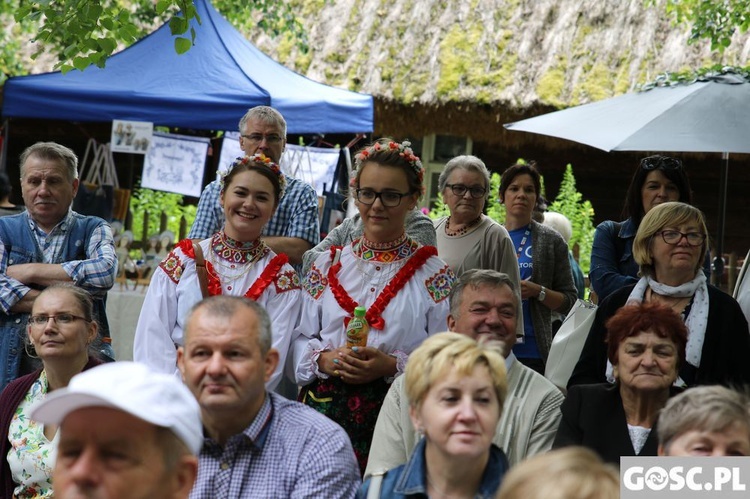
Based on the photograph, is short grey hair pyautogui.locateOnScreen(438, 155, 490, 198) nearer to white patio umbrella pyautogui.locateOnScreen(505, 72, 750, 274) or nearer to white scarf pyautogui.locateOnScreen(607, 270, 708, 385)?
white patio umbrella pyautogui.locateOnScreen(505, 72, 750, 274)

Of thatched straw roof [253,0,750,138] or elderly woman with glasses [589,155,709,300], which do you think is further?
thatched straw roof [253,0,750,138]

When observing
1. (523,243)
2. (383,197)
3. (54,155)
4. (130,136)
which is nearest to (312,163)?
(130,136)

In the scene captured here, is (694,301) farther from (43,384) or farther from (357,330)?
(43,384)

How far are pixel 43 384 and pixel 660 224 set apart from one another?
267 cm

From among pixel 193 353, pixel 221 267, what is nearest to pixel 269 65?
pixel 221 267

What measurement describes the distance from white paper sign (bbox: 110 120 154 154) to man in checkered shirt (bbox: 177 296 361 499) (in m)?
4.92

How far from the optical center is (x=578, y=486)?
2.07m

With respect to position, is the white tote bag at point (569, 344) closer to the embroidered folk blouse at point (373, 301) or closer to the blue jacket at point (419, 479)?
the embroidered folk blouse at point (373, 301)

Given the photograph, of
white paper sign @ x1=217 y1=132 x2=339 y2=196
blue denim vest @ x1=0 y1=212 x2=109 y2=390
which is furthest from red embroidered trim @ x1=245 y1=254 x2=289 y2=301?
white paper sign @ x1=217 y1=132 x2=339 y2=196

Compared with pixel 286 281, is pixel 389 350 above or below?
below

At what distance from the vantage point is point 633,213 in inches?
204

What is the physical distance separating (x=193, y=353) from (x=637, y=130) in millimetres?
3106

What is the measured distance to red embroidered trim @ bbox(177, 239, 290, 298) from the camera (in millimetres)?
4160

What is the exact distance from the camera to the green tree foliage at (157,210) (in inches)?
383
